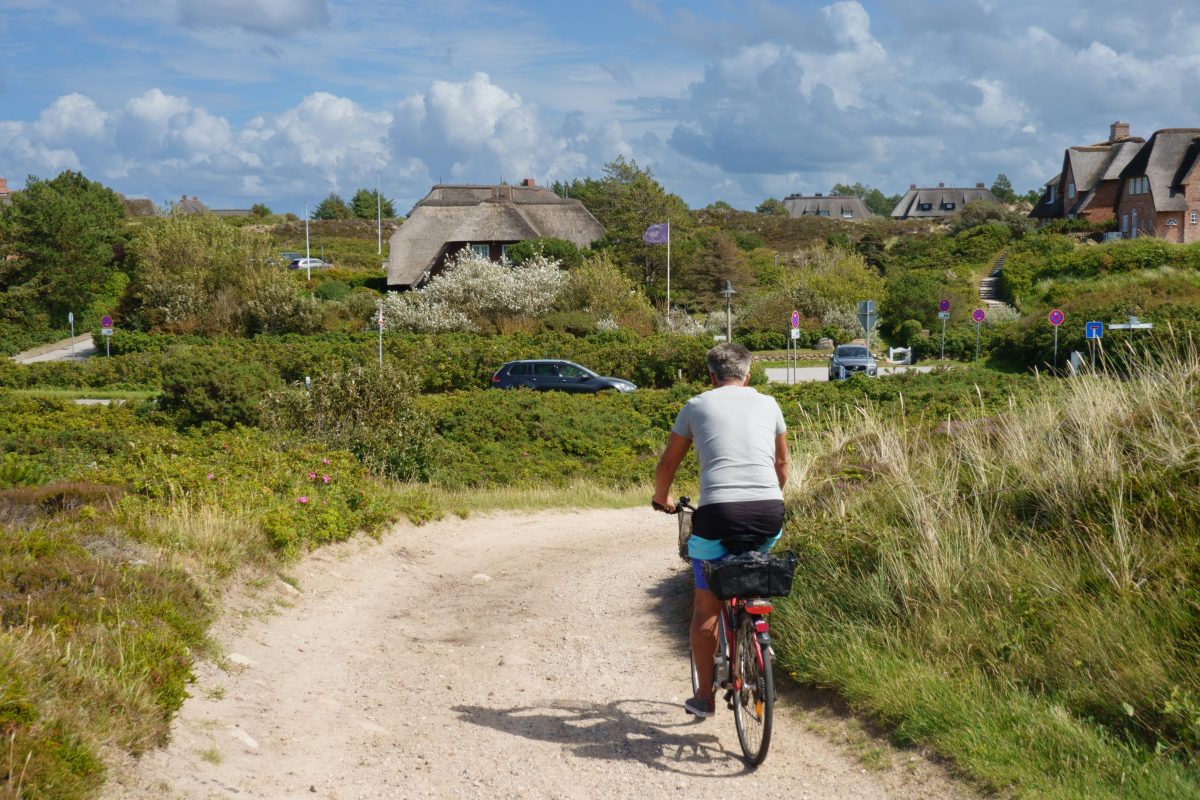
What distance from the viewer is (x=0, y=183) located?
97.2 metres

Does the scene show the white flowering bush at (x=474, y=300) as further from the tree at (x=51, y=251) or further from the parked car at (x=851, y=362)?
the tree at (x=51, y=251)

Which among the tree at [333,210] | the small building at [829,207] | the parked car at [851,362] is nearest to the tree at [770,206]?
the small building at [829,207]

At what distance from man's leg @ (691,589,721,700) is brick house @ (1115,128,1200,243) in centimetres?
6638

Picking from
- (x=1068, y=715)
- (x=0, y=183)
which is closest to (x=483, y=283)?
(x=1068, y=715)

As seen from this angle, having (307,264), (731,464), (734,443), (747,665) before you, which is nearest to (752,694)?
(747,665)

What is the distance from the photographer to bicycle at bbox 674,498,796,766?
5.12 m

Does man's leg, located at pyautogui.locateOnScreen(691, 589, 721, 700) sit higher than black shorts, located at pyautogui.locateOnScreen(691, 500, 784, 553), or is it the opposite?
black shorts, located at pyautogui.locateOnScreen(691, 500, 784, 553)

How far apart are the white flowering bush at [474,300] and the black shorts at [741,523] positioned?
42.0 m

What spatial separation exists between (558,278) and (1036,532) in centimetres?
4417

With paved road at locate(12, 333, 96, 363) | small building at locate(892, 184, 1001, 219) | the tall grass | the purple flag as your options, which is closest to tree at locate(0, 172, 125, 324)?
paved road at locate(12, 333, 96, 363)

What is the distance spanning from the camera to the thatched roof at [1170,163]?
63500 mm

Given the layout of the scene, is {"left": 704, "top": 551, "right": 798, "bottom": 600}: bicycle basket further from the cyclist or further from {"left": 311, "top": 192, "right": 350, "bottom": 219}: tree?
{"left": 311, "top": 192, "right": 350, "bottom": 219}: tree

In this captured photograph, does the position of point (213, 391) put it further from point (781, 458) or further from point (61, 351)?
point (61, 351)

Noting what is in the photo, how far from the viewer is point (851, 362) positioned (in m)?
36.5
